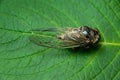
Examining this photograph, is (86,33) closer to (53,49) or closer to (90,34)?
(90,34)

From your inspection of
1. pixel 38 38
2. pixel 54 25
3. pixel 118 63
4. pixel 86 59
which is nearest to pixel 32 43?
pixel 38 38

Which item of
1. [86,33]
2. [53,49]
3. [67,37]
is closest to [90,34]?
[86,33]

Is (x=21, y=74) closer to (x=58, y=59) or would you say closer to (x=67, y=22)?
(x=58, y=59)
